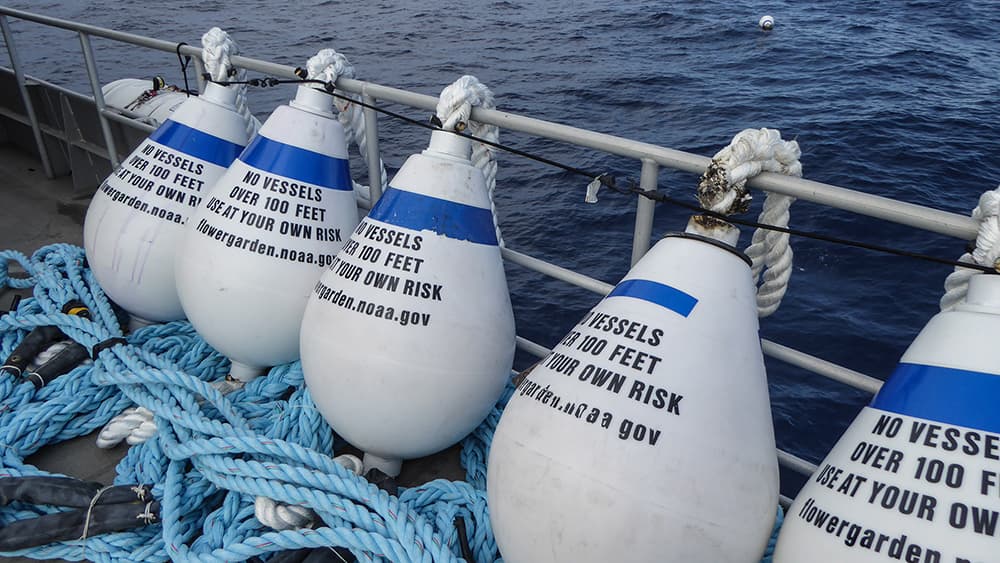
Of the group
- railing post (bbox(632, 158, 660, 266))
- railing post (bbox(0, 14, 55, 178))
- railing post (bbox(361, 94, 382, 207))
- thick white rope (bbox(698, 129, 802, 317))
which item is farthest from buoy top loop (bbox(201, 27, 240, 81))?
railing post (bbox(0, 14, 55, 178))

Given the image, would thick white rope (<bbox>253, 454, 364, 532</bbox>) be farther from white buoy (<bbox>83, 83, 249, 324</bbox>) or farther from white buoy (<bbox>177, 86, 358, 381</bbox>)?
white buoy (<bbox>83, 83, 249, 324</bbox>)

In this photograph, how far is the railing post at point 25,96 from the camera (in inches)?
155

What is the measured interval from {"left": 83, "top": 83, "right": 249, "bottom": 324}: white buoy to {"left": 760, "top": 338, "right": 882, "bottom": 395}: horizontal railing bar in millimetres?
1939

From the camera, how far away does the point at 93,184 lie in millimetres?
4195

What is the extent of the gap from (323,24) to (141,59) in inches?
202

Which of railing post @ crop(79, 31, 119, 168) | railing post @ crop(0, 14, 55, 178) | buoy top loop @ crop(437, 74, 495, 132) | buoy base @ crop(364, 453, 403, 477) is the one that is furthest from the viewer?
railing post @ crop(0, 14, 55, 178)

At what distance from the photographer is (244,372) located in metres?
2.44

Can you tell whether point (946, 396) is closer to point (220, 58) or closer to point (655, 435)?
point (655, 435)

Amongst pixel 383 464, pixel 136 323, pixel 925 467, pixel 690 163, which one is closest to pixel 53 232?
pixel 136 323

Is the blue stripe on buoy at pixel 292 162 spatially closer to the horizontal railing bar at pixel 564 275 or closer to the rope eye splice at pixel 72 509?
the horizontal railing bar at pixel 564 275

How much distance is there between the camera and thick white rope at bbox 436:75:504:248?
199 cm

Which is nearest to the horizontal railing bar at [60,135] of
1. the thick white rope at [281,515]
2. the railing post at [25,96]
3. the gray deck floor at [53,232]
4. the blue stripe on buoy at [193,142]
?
the railing post at [25,96]

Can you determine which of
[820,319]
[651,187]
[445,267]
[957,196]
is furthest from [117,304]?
[957,196]

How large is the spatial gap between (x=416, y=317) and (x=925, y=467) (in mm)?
1145
